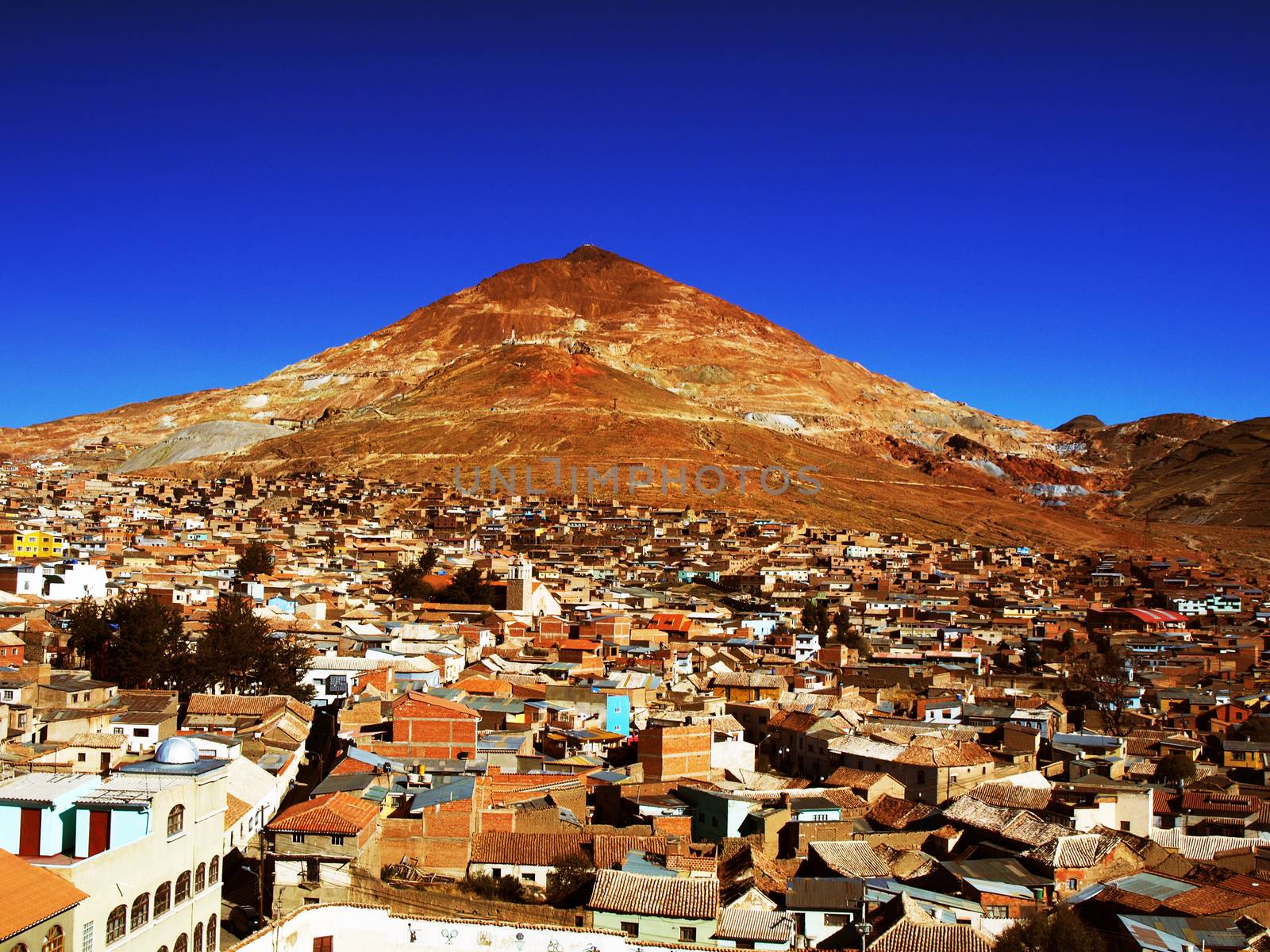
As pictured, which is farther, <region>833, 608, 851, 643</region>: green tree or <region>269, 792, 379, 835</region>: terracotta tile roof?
<region>833, 608, 851, 643</region>: green tree

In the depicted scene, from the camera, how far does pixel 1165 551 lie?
77875mm

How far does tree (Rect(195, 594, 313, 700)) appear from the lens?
917 inches

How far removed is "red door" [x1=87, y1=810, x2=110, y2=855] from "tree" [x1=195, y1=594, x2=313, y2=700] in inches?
509

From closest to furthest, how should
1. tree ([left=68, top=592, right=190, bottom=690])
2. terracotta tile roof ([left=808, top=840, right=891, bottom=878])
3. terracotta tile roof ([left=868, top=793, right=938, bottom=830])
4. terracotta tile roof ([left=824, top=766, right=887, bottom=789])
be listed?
terracotta tile roof ([left=808, top=840, right=891, bottom=878]), terracotta tile roof ([left=868, top=793, right=938, bottom=830]), terracotta tile roof ([left=824, top=766, right=887, bottom=789]), tree ([left=68, top=592, right=190, bottom=690])

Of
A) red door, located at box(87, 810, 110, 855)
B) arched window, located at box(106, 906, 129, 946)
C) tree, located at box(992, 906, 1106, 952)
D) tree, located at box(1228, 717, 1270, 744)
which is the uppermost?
red door, located at box(87, 810, 110, 855)

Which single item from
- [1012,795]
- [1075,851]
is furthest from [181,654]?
[1075,851]

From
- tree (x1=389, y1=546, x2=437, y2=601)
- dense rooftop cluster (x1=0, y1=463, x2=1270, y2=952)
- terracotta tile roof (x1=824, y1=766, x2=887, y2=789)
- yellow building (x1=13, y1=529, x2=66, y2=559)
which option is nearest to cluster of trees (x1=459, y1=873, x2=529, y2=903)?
dense rooftop cluster (x1=0, y1=463, x2=1270, y2=952)

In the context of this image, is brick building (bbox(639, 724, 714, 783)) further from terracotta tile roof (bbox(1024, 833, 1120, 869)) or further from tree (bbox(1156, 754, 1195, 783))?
tree (bbox(1156, 754, 1195, 783))

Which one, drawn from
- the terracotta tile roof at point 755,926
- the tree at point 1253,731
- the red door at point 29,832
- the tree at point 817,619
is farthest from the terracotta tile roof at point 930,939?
the tree at point 817,619

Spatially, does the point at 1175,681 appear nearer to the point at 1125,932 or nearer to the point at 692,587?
the point at 692,587

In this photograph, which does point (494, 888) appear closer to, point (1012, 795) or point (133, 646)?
point (1012, 795)

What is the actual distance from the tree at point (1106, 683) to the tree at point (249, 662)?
53.8ft

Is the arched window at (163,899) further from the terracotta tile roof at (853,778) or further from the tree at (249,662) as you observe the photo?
the tree at (249,662)

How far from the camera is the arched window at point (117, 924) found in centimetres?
1013
